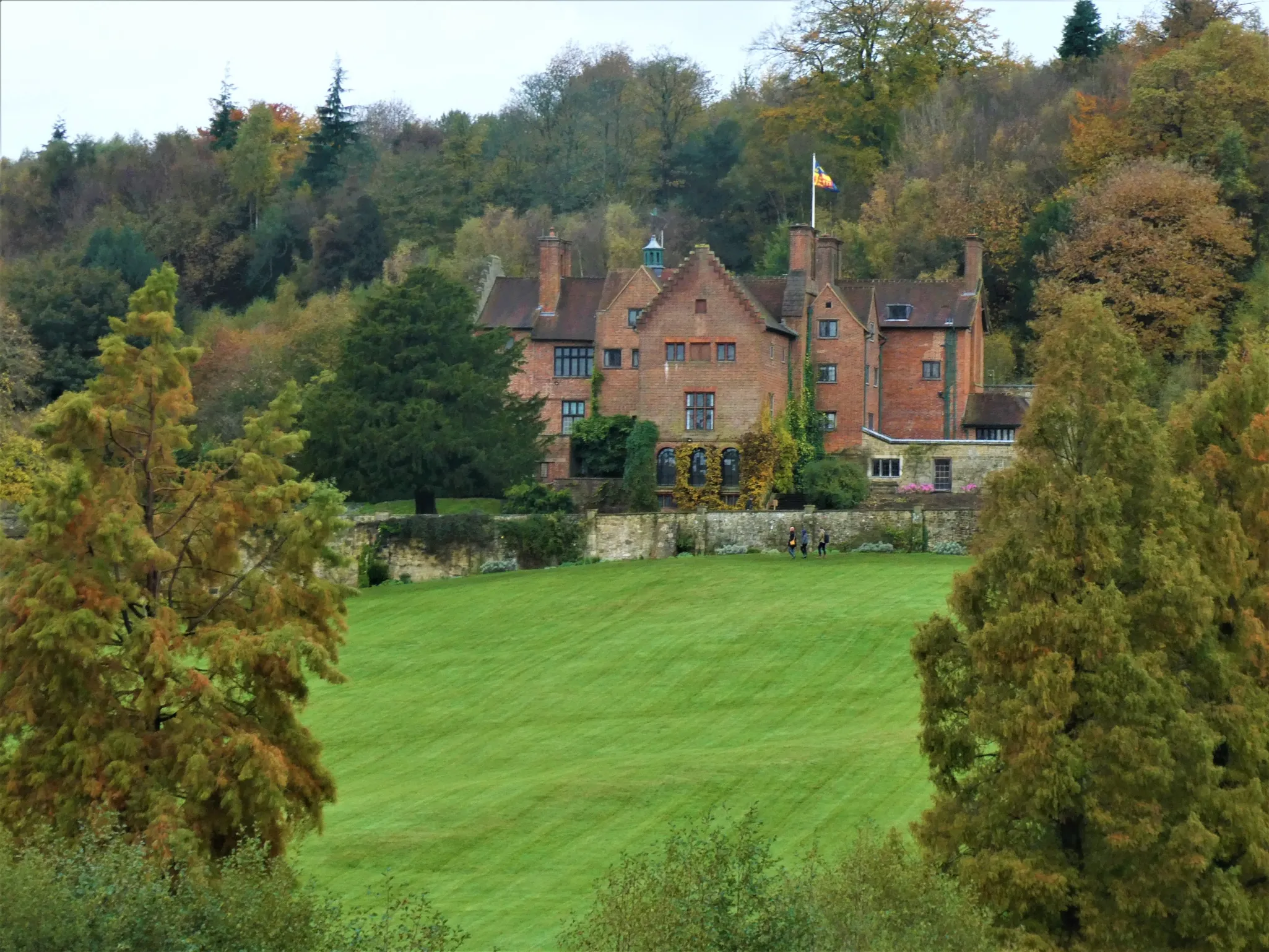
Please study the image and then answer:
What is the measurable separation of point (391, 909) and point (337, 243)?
88409 millimetres

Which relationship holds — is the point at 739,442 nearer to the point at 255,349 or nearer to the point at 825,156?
the point at 255,349

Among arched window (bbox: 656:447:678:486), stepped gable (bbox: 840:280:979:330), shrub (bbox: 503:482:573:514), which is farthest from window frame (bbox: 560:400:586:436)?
stepped gable (bbox: 840:280:979:330)

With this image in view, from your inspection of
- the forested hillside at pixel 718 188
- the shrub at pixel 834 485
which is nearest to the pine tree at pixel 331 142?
the forested hillside at pixel 718 188

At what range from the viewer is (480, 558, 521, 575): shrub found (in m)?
61.3

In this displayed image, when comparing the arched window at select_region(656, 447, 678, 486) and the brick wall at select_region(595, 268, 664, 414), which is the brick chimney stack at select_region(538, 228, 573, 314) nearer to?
the brick wall at select_region(595, 268, 664, 414)

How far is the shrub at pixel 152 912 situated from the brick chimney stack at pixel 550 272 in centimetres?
5167

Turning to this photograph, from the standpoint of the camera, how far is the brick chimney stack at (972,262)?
74250 millimetres

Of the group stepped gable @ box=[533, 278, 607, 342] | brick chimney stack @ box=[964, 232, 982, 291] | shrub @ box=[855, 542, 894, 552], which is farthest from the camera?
brick chimney stack @ box=[964, 232, 982, 291]

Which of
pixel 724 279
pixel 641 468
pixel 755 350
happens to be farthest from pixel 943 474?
pixel 641 468

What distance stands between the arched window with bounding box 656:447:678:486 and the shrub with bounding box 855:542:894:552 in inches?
362

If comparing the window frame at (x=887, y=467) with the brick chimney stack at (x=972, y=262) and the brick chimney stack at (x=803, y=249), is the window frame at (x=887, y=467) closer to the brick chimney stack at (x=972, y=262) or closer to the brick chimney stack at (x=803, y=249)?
the brick chimney stack at (x=803, y=249)

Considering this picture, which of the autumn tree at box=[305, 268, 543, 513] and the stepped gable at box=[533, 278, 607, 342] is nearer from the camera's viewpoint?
the autumn tree at box=[305, 268, 543, 513]

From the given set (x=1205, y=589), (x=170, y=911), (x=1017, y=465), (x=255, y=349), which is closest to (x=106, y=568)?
(x=170, y=911)

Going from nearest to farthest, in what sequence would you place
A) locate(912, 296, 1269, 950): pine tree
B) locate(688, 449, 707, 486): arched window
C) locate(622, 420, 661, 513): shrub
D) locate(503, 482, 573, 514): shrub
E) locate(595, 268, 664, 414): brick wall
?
locate(912, 296, 1269, 950): pine tree, locate(503, 482, 573, 514): shrub, locate(622, 420, 661, 513): shrub, locate(688, 449, 707, 486): arched window, locate(595, 268, 664, 414): brick wall
